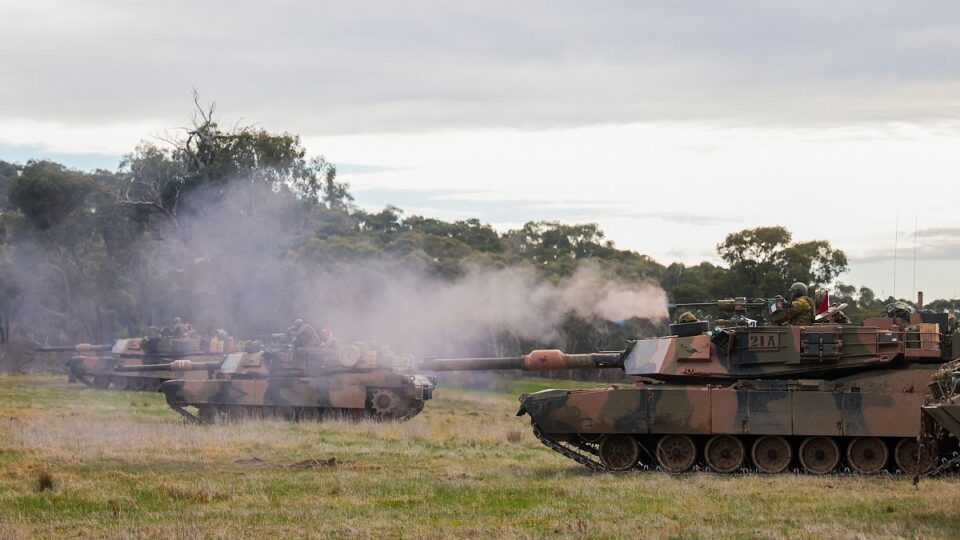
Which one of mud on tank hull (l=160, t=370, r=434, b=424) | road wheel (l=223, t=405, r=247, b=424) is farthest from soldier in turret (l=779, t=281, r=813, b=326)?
road wheel (l=223, t=405, r=247, b=424)

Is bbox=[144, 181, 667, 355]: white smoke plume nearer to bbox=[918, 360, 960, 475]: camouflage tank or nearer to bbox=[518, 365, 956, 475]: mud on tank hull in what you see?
bbox=[518, 365, 956, 475]: mud on tank hull

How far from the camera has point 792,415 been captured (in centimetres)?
2356

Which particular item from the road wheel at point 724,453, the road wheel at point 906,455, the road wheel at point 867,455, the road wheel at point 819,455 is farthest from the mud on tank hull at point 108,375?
the road wheel at point 906,455

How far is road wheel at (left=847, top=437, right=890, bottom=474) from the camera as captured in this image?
23531 mm

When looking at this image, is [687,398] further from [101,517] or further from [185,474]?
[101,517]

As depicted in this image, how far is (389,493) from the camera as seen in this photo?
20.6m

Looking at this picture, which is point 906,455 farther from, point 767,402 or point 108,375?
point 108,375

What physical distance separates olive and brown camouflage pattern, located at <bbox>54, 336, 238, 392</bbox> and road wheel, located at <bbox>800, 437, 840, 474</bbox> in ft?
98.6

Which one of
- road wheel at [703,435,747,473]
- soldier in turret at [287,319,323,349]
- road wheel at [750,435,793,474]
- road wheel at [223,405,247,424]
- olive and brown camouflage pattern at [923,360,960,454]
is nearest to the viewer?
olive and brown camouflage pattern at [923,360,960,454]

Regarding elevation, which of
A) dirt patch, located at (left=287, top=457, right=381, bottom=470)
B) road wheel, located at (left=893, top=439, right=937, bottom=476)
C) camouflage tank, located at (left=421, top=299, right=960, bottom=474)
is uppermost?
camouflage tank, located at (left=421, top=299, right=960, bottom=474)

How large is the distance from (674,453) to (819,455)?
8.42 feet

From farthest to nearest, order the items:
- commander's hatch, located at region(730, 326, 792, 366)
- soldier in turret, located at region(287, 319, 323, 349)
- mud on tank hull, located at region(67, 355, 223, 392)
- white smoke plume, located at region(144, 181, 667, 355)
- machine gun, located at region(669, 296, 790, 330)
Result: white smoke plume, located at region(144, 181, 667, 355) → mud on tank hull, located at region(67, 355, 223, 392) → soldier in turret, located at region(287, 319, 323, 349) → machine gun, located at region(669, 296, 790, 330) → commander's hatch, located at region(730, 326, 792, 366)

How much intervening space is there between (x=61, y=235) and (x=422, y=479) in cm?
7257

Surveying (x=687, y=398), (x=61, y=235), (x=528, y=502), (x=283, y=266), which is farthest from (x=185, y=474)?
(x=61, y=235)
